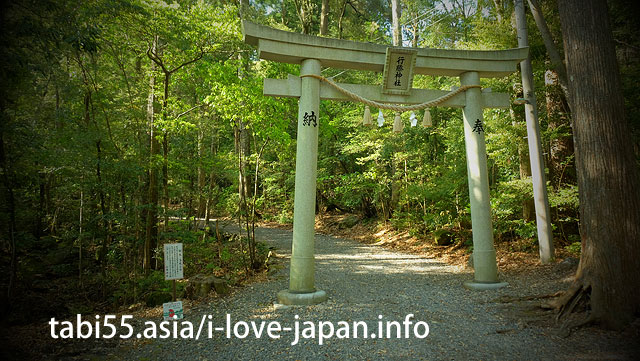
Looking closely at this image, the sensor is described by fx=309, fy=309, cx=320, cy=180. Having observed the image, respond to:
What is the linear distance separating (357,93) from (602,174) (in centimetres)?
333

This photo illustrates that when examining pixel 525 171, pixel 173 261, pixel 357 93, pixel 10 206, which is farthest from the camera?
pixel 525 171

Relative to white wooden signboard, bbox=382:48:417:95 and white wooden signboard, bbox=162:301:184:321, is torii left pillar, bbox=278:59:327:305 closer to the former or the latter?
white wooden signboard, bbox=382:48:417:95

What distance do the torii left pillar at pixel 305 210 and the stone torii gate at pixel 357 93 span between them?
1cm

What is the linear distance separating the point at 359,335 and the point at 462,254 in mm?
5846

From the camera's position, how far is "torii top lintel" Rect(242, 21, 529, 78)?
14.9 feet

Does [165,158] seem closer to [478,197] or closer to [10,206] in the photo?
[10,206]

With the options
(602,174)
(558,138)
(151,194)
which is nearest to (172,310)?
(151,194)

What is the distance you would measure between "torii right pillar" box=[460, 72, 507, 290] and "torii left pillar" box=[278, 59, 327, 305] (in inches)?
107

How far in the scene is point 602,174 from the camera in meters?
3.29

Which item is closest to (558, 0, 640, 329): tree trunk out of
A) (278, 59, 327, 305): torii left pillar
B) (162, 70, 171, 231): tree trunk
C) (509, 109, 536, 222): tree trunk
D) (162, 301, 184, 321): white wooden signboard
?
(278, 59, 327, 305): torii left pillar

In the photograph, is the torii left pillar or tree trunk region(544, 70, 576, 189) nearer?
the torii left pillar

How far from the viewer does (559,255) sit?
6.66 m

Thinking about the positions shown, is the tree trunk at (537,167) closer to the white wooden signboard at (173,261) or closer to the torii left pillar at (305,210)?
the torii left pillar at (305,210)

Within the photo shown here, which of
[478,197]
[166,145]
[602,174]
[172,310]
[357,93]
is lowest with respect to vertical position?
[172,310]
